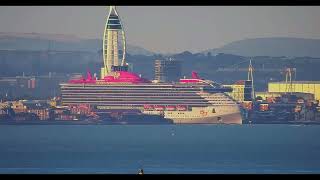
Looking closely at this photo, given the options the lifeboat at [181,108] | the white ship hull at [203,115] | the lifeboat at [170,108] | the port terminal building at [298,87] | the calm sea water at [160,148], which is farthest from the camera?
the port terminal building at [298,87]

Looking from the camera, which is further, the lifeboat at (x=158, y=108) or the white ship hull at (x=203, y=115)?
the lifeboat at (x=158, y=108)

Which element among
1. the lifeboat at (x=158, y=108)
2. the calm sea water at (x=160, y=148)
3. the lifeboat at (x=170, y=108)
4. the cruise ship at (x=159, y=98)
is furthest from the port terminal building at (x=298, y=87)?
the lifeboat at (x=158, y=108)

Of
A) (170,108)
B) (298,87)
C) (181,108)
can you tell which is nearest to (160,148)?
(170,108)

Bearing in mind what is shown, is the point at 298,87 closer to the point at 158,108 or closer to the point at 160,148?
the point at 158,108

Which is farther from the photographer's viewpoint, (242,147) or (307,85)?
(307,85)

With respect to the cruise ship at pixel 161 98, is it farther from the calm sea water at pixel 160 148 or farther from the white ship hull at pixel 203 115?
the calm sea water at pixel 160 148
